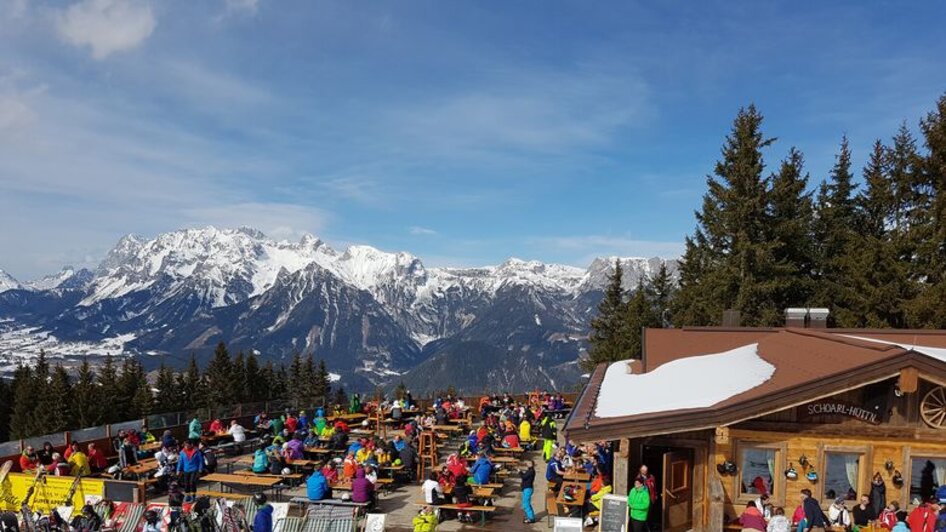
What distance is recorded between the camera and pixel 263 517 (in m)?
12.6

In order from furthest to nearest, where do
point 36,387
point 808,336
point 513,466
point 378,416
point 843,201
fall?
point 36,387 → point 843,201 → point 378,416 → point 513,466 → point 808,336

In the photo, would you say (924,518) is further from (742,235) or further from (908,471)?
(742,235)

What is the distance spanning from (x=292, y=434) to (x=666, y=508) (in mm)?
12984

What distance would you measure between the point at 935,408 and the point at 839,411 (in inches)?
70.7

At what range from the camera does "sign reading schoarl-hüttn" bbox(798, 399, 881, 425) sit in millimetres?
13406

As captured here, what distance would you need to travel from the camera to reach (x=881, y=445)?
13.5 metres

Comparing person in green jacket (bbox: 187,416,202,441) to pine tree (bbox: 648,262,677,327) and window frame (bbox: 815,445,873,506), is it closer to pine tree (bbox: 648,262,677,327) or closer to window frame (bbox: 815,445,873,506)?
window frame (bbox: 815,445,873,506)

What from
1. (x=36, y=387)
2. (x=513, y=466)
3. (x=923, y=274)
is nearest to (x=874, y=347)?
(x=513, y=466)

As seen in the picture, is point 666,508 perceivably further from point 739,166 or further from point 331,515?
point 739,166

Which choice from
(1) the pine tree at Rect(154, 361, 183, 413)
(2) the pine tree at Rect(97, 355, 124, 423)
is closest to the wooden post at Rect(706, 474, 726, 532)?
(2) the pine tree at Rect(97, 355, 124, 423)

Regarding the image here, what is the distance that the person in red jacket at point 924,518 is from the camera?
39.7ft

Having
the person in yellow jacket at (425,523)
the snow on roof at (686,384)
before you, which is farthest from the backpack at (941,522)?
the person in yellow jacket at (425,523)

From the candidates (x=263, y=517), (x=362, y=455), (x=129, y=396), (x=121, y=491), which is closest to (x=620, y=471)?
(x=263, y=517)

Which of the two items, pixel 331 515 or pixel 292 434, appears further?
pixel 292 434
